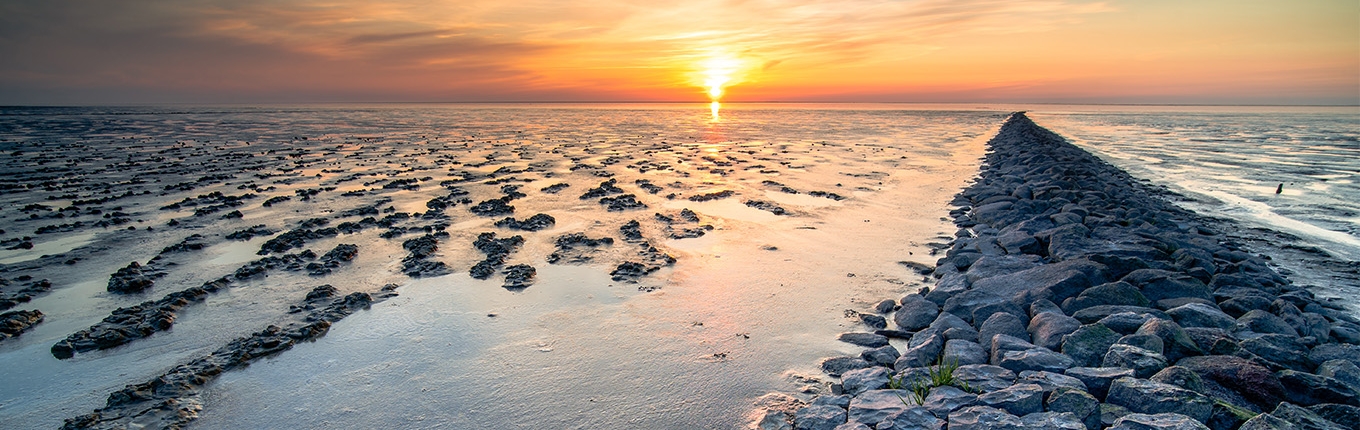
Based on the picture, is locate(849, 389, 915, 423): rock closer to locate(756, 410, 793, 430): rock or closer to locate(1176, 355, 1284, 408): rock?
locate(756, 410, 793, 430): rock

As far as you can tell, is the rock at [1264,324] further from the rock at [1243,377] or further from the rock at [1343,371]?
the rock at [1243,377]

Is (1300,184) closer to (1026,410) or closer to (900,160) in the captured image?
(900,160)

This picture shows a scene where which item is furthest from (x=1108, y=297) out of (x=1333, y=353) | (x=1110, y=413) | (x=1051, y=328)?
(x=1110, y=413)

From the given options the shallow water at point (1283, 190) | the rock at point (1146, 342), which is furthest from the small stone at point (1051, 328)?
the shallow water at point (1283, 190)

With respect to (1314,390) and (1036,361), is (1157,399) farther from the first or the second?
(1314,390)

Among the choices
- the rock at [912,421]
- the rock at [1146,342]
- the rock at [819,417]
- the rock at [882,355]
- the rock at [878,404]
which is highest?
the rock at [1146,342]

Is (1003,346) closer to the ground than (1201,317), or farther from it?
closer to the ground

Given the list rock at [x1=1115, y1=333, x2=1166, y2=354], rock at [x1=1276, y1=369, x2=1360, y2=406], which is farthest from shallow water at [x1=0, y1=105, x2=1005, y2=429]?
rock at [x1=1276, y1=369, x2=1360, y2=406]
